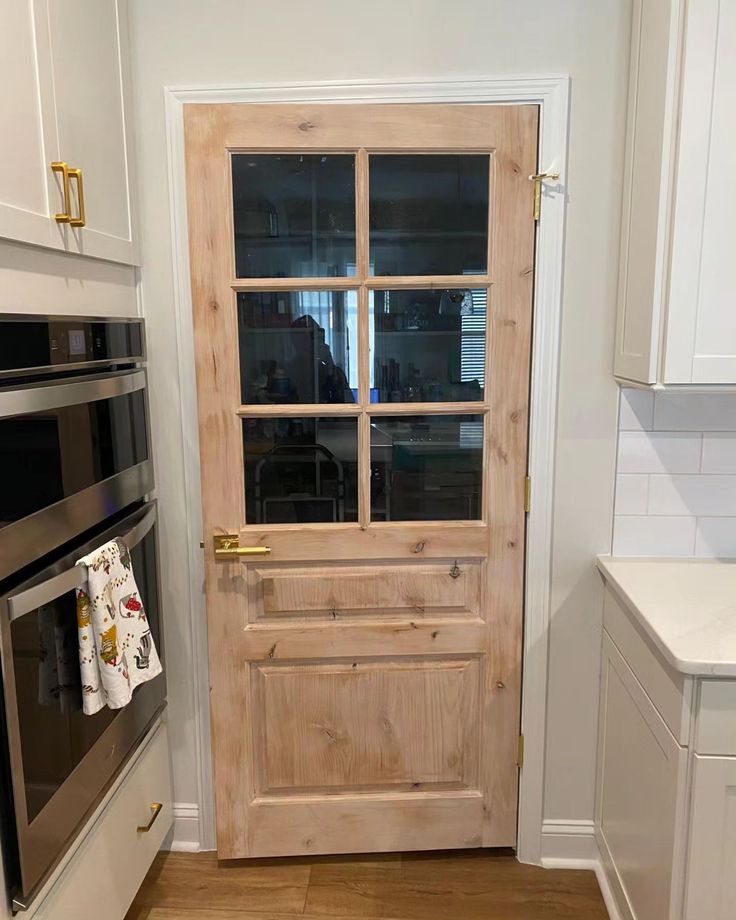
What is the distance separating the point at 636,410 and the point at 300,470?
2.88 feet

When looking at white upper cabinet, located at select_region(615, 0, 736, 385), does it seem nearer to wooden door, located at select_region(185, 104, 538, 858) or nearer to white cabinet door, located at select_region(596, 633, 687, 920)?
wooden door, located at select_region(185, 104, 538, 858)

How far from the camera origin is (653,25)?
1.61 m

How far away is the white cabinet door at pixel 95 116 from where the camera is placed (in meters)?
1.47

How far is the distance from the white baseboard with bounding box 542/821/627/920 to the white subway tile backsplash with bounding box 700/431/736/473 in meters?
1.05

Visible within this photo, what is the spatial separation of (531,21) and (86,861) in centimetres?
212

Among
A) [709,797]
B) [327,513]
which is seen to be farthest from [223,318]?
[709,797]

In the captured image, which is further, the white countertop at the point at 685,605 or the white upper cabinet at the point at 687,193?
the white upper cabinet at the point at 687,193

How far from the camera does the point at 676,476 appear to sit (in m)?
1.93

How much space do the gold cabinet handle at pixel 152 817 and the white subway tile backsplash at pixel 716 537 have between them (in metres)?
1.56

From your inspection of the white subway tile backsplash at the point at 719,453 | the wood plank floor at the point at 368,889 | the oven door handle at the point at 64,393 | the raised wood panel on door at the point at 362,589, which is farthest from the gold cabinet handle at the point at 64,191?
the wood plank floor at the point at 368,889

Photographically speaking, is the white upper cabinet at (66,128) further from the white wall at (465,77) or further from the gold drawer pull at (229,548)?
the gold drawer pull at (229,548)

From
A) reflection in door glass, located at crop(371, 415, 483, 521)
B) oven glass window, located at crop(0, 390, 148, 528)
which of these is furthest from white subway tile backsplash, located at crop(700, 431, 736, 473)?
oven glass window, located at crop(0, 390, 148, 528)

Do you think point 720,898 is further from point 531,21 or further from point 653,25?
point 531,21

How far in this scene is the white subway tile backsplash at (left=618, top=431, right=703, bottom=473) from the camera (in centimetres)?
192
